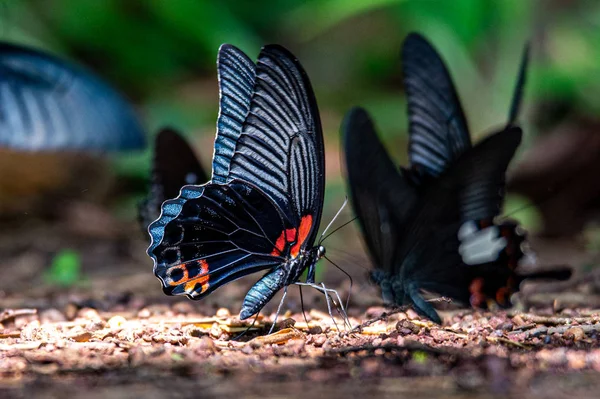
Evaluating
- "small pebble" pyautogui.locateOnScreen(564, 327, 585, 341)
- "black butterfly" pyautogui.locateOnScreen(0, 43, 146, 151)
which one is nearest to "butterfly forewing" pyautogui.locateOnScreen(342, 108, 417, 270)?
"small pebble" pyautogui.locateOnScreen(564, 327, 585, 341)

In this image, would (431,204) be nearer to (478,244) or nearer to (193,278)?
(478,244)

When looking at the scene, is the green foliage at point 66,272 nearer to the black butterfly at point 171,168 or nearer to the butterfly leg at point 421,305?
the black butterfly at point 171,168

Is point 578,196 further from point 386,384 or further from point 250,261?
point 386,384

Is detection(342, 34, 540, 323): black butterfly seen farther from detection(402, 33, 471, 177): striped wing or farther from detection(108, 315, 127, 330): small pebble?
detection(108, 315, 127, 330): small pebble

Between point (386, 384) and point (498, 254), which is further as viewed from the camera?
point (498, 254)

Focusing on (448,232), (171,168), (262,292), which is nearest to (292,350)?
(262,292)

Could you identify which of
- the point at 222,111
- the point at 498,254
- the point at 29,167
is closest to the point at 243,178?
the point at 222,111

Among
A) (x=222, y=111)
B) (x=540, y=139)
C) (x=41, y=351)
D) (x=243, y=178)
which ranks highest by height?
(x=540, y=139)
